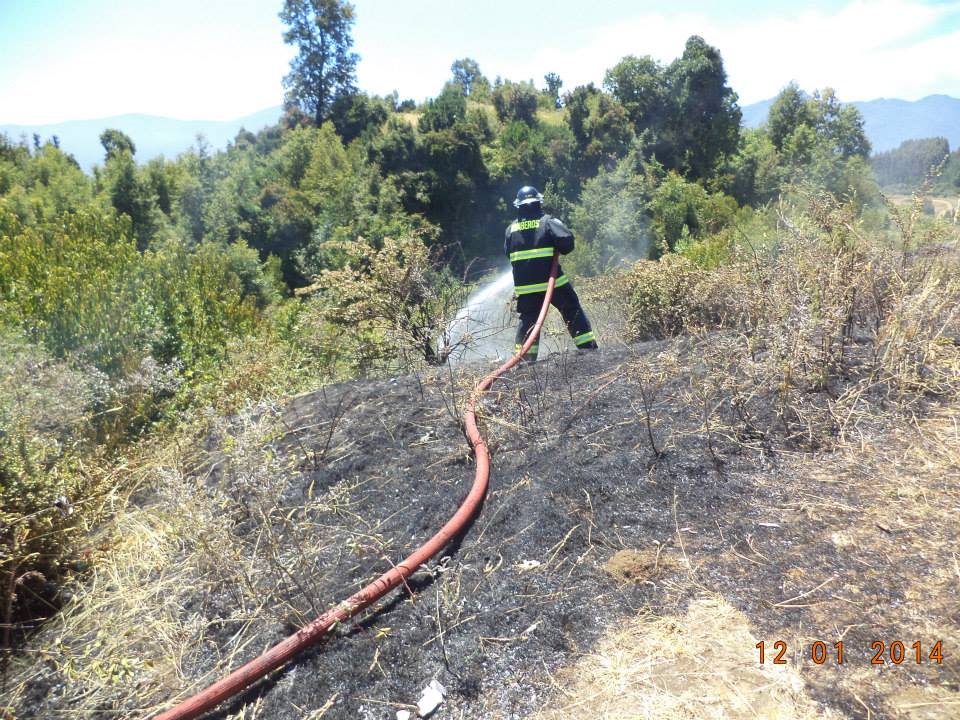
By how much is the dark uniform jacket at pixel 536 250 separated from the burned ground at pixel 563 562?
2.16 metres

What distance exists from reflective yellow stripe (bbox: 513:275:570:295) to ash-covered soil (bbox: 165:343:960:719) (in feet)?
6.99

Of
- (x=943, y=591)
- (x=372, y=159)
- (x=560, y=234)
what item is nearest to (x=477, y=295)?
(x=560, y=234)

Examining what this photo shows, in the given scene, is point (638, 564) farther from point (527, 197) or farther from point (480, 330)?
point (527, 197)

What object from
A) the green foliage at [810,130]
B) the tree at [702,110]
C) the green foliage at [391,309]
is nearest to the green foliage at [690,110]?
the tree at [702,110]

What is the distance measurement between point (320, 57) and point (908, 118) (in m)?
58.6

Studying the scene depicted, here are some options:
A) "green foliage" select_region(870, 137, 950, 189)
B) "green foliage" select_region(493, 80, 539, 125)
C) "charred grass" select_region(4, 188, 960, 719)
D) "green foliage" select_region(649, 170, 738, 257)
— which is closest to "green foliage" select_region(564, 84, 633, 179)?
"green foliage" select_region(493, 80, 539, 125)

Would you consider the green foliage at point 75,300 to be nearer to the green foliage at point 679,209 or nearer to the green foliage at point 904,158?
the green foliage at point 679,209

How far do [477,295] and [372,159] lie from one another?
1183 inches

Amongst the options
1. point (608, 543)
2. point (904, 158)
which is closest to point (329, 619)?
point (608, 543)

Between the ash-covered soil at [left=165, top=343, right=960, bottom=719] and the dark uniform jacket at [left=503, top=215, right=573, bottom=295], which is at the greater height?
the dark uniform jacket at [left=503, top=215, right=573, bottom=295]

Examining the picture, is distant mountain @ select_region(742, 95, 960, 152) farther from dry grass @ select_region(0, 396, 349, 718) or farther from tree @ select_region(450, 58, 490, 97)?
dry grass @ select_region(0, 396, 349, 718)

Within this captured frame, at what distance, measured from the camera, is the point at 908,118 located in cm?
6438
